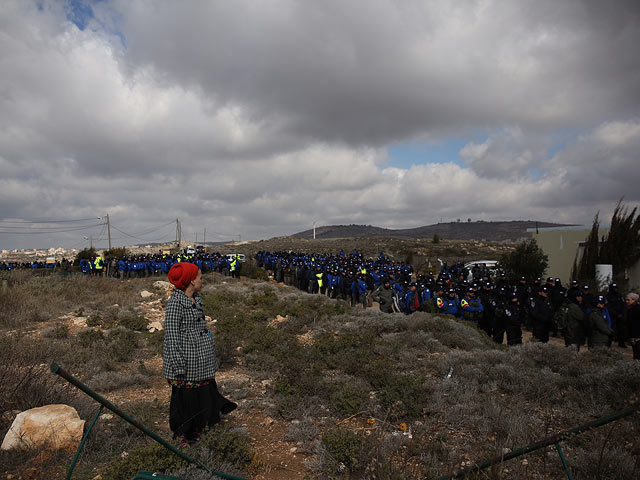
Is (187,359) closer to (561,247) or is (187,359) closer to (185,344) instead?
(185,344)

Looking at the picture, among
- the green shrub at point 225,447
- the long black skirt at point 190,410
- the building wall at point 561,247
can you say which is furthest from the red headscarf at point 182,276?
the building wall at point 561,247

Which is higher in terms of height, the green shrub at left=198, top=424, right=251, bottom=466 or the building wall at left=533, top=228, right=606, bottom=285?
the building wall at left=533, top=228, right=606, bottom=285

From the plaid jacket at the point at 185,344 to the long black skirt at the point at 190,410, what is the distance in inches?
7.3

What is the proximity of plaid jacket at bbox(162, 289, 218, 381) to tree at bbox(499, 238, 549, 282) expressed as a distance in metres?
17.5

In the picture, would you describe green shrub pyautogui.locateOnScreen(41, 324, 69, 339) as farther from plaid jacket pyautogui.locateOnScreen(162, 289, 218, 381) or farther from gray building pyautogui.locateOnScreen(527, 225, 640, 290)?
gray building pyautogui.locateOnScreen(527, 225, 640, 290)

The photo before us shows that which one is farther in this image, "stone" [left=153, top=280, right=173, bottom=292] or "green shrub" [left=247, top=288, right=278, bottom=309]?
"stone" [left=153, top=280, right=173, bottom=292]

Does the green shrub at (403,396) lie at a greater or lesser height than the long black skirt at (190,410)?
lesser

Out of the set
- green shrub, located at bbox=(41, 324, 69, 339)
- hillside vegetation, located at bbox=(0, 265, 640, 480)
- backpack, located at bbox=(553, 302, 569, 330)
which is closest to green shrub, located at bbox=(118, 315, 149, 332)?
hillside vegetation, located at bbox=(0, 265, 640, 480)

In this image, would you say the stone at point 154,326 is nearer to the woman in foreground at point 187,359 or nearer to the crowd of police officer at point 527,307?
the crowd of police officer at point 527,307

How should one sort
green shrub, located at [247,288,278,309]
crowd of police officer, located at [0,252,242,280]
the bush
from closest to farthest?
the bush < green shrub, located at [247,288,278,309] < crowd of police officer, located at [0,252,242,280]

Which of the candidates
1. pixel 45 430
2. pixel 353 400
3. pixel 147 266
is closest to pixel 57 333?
pixel 45 430

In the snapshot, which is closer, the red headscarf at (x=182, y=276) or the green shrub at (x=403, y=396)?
the red headscarf at (x=182, y=276)

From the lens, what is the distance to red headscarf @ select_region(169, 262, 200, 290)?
147 inches

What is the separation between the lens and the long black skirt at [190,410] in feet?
12.2
